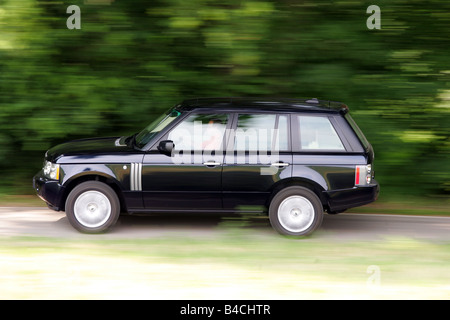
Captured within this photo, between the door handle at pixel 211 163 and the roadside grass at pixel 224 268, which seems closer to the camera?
the roadside grass at pixel 224 268

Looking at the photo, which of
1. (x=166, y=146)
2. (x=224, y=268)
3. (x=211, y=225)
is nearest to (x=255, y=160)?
(x=166, y=146)

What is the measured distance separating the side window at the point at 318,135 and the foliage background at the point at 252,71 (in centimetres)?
223

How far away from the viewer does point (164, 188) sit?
25.7ft

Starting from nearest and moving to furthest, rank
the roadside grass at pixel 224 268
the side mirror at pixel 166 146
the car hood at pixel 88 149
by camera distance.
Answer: the roadside grass at pixel 224 268, the side mirror at pixel 166 146, the car hood at pixel 88 149

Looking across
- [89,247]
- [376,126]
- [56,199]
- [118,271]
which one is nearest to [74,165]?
[56,199]

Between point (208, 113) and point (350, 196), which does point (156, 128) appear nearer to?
point (208, 113)

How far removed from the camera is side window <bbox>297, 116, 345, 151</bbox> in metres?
7.86

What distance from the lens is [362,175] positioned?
7820 mm

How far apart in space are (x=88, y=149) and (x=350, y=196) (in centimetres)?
322

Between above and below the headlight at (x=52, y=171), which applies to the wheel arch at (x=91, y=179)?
below

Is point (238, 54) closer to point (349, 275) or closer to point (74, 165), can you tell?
point (74, 165)

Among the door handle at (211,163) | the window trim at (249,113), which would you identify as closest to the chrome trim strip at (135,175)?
the door handle at (211,163)

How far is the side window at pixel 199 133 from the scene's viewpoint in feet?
25.7

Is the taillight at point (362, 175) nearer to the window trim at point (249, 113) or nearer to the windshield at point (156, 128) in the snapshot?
the window trim at point (249, 113)
